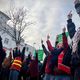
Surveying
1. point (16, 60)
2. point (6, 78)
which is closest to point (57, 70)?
point (16, 60)

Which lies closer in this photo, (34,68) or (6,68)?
(34,68)

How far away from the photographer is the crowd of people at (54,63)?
598 cm

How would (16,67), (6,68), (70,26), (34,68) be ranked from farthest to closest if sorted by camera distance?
(6,68)
(16,67)
(34,68)
(70,26)

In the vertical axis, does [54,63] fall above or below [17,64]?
below

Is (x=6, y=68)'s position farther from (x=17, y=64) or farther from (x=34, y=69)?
(x=34, y=69)

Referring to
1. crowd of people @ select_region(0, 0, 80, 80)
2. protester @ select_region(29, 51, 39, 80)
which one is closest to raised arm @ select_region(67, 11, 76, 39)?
crowd of people @ select_region(0, 0, 80, 80)

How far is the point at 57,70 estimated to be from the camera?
6641 millimetres

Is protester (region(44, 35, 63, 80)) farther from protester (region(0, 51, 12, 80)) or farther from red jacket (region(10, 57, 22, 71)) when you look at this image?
protester (region(0, 51, 12, 80))

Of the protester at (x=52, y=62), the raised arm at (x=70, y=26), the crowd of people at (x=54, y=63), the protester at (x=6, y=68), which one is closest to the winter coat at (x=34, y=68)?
the crowd of people at (x=54, y=63)

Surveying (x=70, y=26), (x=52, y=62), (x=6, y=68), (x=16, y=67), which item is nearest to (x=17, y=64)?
(x=16, y=67)

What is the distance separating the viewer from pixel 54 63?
22.5 feet

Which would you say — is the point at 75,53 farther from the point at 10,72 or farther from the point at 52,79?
the point at 10,72

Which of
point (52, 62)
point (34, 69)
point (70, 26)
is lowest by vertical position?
point (34, 69)

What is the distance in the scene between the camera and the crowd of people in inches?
235
